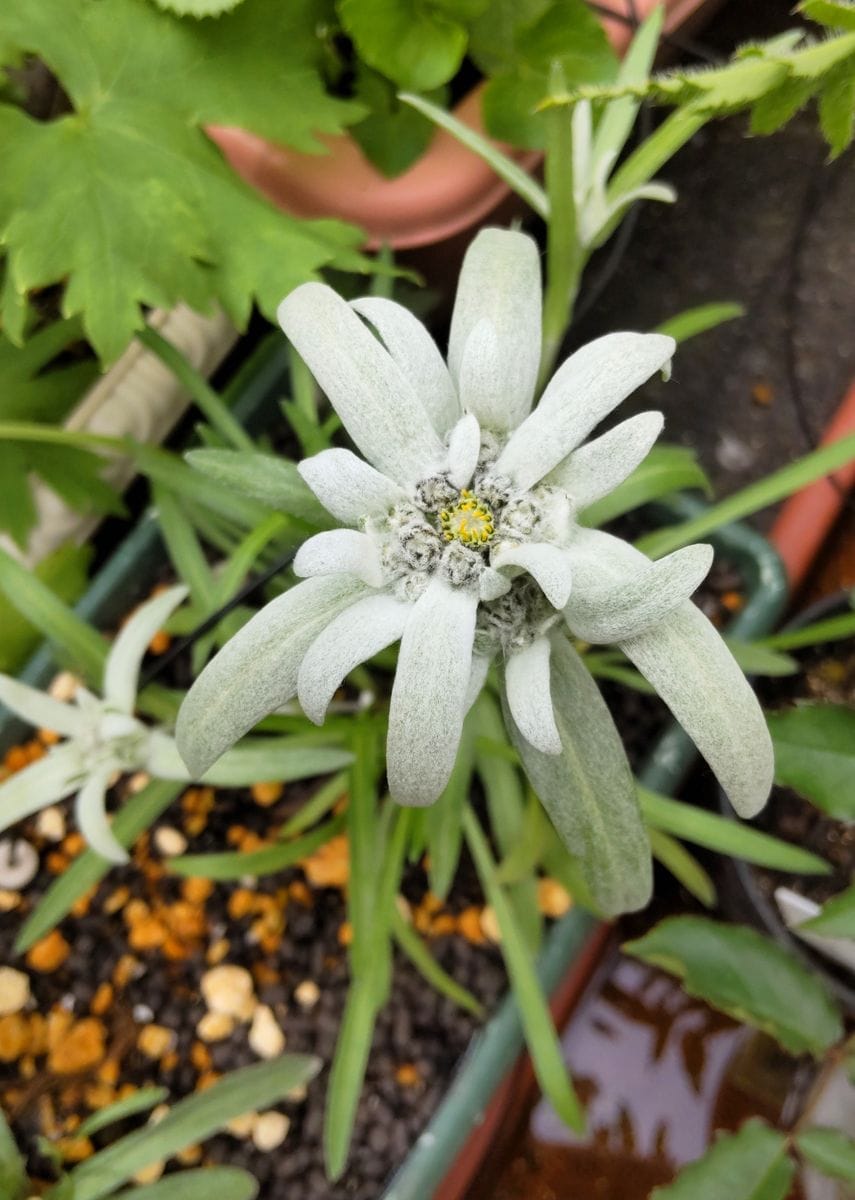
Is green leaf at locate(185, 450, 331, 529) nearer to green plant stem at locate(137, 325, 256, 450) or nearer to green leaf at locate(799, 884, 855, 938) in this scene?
green plant stem at locate(137, 325, 256, 450)

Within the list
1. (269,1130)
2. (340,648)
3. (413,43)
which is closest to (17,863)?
(269,1130)

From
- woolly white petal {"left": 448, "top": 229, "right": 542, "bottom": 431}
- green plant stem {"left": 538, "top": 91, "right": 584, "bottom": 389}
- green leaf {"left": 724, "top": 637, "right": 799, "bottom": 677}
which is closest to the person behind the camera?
Result: woolly white petal {"left": 448, "top": 229, "right": 542, "bottom": 431}

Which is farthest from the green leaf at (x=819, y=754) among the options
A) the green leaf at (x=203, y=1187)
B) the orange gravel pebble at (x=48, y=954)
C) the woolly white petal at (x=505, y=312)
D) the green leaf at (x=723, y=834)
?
the orange gravel pebble at (x=48, y=954)

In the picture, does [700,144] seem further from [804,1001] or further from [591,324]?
[804,1001]

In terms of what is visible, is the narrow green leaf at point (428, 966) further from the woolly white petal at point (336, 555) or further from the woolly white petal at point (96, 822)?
the woolly white petal at point (336, 555)

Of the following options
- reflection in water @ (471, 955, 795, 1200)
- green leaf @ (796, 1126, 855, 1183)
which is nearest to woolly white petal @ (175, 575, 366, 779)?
green leaf @ (796, 1126, 855, 1183)

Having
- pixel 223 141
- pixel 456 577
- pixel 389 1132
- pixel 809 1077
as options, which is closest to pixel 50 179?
pixel 223 141

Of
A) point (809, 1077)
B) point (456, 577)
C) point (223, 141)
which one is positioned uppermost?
point (223, 141)
